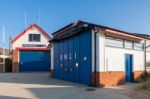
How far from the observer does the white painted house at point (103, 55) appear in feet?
49.5

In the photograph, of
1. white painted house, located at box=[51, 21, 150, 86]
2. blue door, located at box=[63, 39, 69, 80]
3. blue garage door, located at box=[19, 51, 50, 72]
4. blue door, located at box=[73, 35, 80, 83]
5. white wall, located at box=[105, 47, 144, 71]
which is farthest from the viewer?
blue garage door, located at box=[19, 51, 50, 72]

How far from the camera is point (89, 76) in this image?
15.5m

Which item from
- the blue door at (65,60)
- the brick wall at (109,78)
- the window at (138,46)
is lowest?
the brick wall at (109,78)

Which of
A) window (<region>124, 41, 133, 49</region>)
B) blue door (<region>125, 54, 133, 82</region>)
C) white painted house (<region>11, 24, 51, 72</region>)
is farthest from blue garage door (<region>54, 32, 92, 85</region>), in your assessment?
white painted house (<region>11, 24, 51, 72</region>)

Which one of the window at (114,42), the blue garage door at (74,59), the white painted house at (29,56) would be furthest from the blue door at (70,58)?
the white painted house at (29,56)

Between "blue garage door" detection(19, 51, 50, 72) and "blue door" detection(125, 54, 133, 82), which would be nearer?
"blue door" detection(125, 54, 133, 82)

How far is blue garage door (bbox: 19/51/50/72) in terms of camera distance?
34.4 m

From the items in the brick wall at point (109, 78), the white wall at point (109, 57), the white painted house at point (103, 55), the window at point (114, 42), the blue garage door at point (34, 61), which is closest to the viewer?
the brick wall at point (109, 78)

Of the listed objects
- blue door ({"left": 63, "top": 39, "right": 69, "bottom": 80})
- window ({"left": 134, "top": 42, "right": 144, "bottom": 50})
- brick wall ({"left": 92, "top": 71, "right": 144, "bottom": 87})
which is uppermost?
window ({"left": 134, "top": 42, "right": 144, "bottom": 50})

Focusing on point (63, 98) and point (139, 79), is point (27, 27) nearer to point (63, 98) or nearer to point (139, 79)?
point (139, 79)

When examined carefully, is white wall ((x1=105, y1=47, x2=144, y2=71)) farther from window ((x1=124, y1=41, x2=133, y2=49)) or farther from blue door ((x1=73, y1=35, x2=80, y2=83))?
blue door ((x1=73, y1=35, x2=80, y2=83))

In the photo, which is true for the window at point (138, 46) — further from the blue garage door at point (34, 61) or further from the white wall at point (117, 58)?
the blue garage door at point (34, 61)

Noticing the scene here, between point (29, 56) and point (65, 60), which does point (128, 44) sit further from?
point (29, 56)

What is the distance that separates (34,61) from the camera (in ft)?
115
